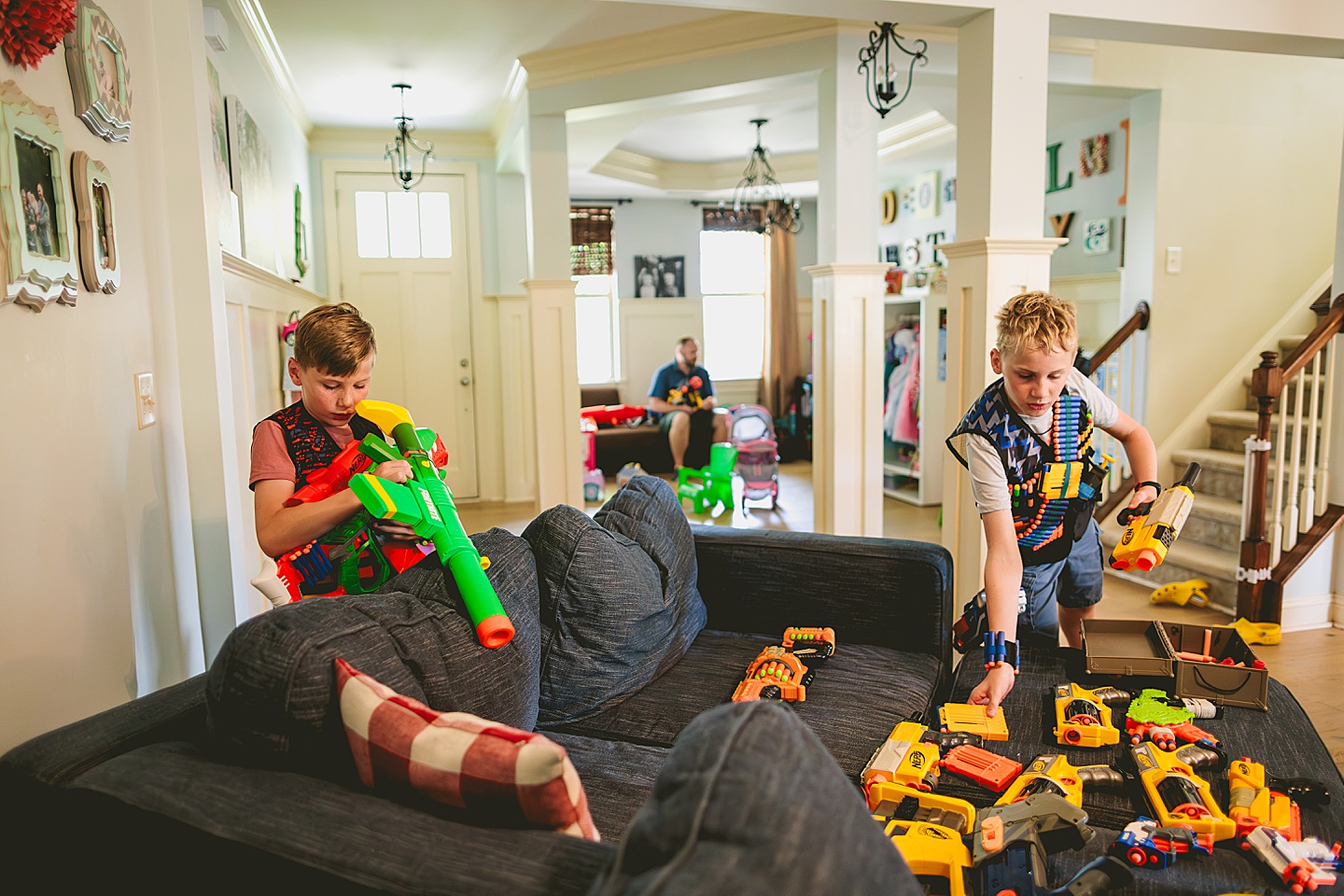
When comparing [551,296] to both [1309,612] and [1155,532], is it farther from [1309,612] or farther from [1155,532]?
[1309,612]

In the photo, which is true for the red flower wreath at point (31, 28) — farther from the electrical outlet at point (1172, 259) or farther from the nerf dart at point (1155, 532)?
the electrical outlet at point (1172, 259)

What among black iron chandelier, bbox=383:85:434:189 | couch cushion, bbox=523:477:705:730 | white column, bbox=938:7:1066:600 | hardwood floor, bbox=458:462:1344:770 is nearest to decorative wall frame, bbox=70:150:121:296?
couch cushion, bbox=523:477:705:730

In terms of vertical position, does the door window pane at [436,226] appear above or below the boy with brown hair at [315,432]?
above

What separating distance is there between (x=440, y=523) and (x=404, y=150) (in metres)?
4.65

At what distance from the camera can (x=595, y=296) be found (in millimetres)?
8250

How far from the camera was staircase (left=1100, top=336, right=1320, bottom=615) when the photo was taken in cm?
378

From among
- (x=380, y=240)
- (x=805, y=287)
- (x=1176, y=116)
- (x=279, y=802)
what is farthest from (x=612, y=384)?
(x=279, y=802)

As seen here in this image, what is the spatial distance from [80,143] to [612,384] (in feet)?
22.2

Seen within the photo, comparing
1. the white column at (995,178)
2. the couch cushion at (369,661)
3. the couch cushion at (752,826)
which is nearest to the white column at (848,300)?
the white column at (995,178)

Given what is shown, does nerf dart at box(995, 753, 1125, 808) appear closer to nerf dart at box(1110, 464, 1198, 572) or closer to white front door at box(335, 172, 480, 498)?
nerf dart at box(1110, 464, 1198, 572)

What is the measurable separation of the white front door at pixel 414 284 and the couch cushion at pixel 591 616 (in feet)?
15.0

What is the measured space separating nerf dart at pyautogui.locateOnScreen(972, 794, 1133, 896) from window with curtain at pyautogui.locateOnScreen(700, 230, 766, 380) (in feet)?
24.5

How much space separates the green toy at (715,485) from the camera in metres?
5.85

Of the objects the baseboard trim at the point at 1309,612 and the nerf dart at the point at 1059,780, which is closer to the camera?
the nerf dart at the point at 1059,780
